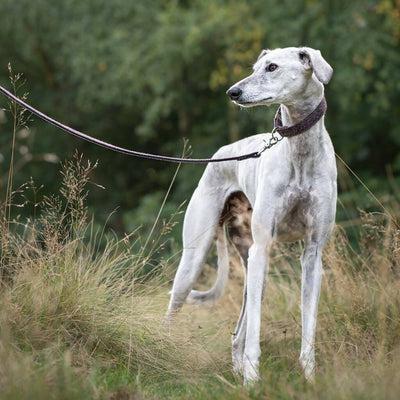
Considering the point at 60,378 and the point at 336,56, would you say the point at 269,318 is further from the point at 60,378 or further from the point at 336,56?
the point at 336,56

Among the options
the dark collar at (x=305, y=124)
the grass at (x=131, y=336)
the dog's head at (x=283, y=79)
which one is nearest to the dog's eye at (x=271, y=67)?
the dog's head at (x=283, y=79)

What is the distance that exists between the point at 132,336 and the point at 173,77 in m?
11.7

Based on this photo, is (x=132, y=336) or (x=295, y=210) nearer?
(x=132, y=336)

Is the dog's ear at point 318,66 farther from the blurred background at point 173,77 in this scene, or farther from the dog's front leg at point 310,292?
the blurred background at point 173,77

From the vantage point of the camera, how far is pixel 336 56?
14.0 metres

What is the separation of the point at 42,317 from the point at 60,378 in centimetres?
84

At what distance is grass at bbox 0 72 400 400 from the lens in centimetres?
341

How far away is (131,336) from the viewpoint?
436 centimetres

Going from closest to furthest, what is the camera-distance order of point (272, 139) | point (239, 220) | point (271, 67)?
point (271, 67)
point (272, 139)
point (239, 220)

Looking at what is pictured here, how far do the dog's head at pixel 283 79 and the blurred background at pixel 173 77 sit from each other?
305 inches

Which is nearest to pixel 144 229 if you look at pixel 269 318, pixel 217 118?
pixel 217 118

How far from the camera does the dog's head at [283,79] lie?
428 centimetres

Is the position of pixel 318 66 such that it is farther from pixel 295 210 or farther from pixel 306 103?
pixel 295 210

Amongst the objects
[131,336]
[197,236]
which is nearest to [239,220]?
[197,236]
